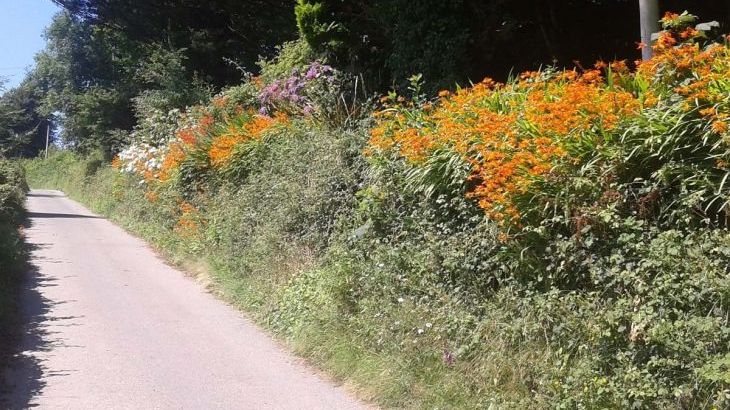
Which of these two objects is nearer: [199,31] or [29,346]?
[29,346]

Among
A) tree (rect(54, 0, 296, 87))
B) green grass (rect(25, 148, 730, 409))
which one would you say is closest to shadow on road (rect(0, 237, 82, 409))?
green grass (rect(25, 148, 730, 409))

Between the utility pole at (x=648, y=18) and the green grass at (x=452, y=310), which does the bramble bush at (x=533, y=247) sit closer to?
the green grass at (x=452, y=310)

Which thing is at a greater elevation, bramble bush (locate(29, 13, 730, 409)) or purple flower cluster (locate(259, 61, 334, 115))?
purple flower cluster (locate(259, 61, 334, 115))

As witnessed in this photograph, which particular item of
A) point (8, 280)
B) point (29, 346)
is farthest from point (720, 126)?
point (8, 280)

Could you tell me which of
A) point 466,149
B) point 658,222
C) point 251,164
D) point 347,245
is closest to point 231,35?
point 251,164

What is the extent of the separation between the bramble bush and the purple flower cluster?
3.51m

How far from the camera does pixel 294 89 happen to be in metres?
13.2

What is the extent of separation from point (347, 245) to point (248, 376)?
1.96 metres

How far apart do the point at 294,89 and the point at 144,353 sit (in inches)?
269

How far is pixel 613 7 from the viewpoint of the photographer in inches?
526

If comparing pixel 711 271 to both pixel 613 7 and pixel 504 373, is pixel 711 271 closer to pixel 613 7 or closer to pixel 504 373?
pixel 504 373

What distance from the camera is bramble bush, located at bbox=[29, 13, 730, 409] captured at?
4.27 m

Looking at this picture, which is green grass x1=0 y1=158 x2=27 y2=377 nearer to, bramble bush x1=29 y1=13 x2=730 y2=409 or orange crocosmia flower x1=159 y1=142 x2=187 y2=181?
→ bramble bush x1=29 y1=13 x2=730 y2=409

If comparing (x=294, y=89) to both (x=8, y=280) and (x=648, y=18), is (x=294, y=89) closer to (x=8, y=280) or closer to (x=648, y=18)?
(x=8, y=280)
